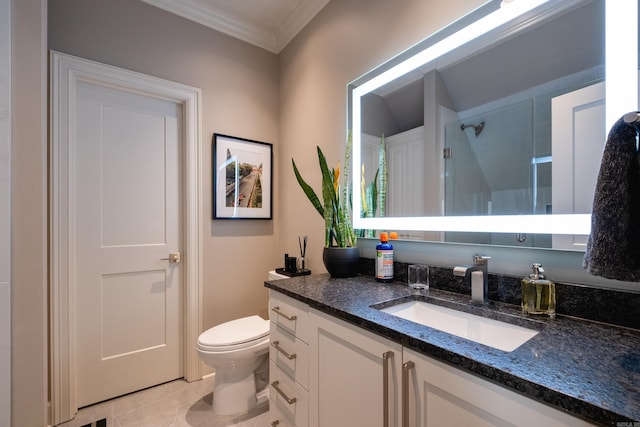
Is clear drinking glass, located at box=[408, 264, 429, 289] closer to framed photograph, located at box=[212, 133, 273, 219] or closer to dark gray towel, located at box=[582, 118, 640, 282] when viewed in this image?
dark gray towel, located at box=[582, 118, 640, 282]

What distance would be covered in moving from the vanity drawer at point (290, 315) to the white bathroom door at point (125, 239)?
1.09 metres

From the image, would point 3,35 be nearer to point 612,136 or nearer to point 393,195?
point 393,195

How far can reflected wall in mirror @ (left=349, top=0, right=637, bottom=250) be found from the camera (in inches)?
36.2

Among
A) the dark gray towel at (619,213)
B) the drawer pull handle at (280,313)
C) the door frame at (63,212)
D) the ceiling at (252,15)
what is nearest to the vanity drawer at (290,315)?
the drawer pull handle at (280,313)

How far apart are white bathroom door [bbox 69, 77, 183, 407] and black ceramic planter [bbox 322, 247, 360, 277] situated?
1221 millimetres

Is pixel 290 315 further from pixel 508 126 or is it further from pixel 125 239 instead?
pixel 125 239

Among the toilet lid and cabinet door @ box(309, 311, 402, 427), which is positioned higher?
cabinet door @ box(309, 311, 402, 427)

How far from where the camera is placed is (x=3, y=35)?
1318 mm

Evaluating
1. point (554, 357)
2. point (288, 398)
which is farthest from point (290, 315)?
point (554, 357)

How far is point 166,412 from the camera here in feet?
5.68

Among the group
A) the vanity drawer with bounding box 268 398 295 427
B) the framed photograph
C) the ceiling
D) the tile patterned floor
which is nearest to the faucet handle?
the vanity drawer with bounding box 268 398 295 427

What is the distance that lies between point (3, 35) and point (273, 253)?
196cm

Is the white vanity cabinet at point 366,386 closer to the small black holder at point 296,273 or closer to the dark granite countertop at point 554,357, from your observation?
the dark granite countertop at point 554,357

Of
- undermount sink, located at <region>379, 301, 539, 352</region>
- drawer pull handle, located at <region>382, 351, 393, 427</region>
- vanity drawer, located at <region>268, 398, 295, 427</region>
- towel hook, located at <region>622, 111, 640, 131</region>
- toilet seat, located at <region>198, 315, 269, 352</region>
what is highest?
towel hook, located at <region>622, 111, 640, 131</region>
